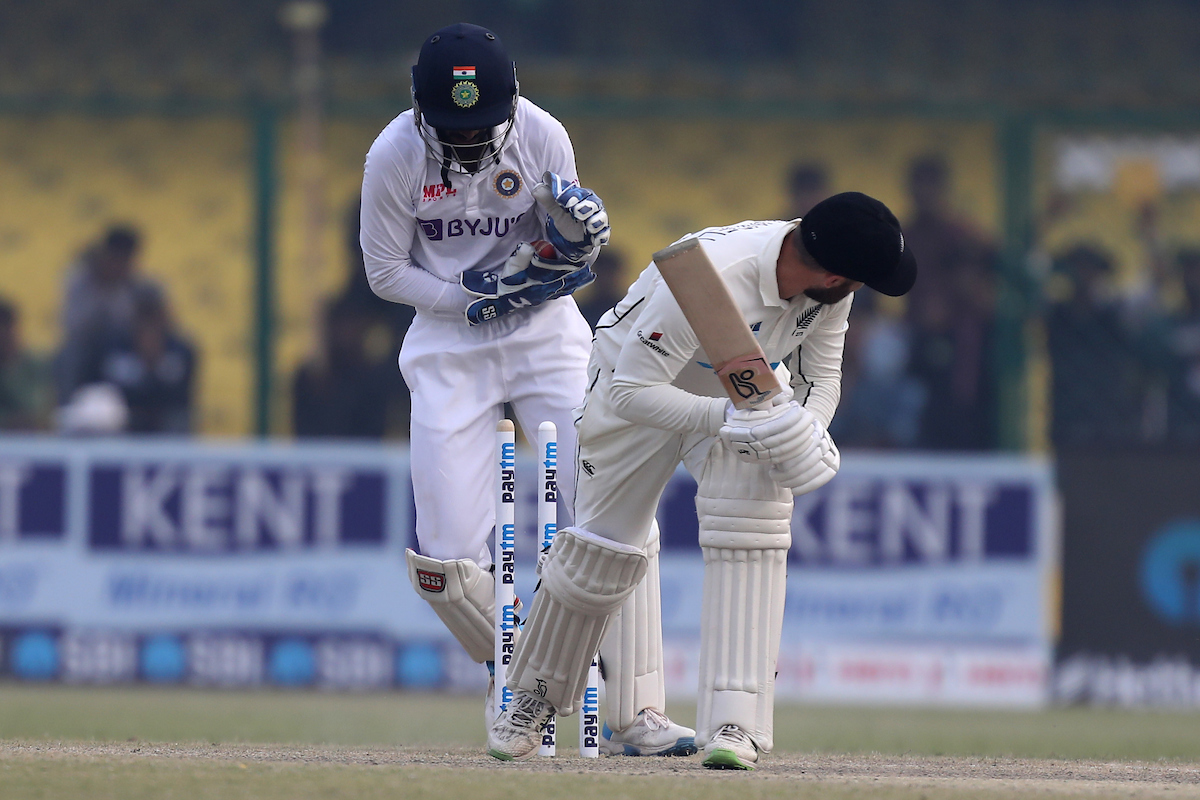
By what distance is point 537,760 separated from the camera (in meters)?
5.10

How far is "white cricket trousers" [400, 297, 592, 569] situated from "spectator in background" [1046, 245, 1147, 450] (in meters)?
7.00

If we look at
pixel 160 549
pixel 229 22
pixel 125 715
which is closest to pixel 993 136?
pixel 229 22

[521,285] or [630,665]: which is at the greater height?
[521,285]

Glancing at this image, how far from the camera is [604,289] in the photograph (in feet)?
39.1

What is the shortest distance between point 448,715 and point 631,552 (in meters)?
4.07

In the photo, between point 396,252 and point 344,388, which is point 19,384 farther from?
point 396,252

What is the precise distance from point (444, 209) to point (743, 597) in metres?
1.54

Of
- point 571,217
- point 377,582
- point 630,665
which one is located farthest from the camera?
point 377,582

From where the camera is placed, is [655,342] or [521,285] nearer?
[655,342]

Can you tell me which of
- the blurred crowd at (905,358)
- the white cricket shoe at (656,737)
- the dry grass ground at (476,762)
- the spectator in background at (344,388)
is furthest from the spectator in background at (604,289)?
the white cricket shoe at (656,737)

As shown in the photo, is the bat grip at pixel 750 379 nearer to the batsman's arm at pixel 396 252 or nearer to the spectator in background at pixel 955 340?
the batsman's arm at pixel 396 252

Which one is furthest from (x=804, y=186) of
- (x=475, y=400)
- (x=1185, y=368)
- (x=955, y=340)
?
(x=475, y=400)

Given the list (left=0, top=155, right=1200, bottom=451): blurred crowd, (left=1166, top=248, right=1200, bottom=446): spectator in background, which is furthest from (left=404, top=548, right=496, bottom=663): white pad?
(left=1166, top=248, right=1200, bottom=446): spectator in background

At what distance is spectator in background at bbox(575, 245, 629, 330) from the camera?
38.1 feet
